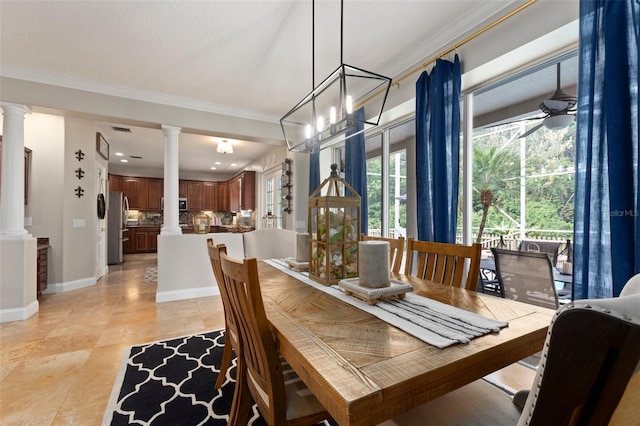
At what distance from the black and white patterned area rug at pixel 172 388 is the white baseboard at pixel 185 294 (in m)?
1.35

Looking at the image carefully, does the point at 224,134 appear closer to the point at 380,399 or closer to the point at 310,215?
the point at 310,215

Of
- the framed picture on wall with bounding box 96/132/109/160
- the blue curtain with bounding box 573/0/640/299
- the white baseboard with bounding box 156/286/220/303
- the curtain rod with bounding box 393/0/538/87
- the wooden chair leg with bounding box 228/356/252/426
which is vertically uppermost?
the curtain rod with bounding box 393/0/538/87

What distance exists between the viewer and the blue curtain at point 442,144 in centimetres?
233

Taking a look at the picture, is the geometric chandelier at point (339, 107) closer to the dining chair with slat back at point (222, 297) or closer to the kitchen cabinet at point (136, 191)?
the dining chair with slat back at point (222, 297)

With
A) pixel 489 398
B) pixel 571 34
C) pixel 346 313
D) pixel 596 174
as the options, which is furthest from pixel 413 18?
pixel 489 398

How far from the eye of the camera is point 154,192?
872 centimetres

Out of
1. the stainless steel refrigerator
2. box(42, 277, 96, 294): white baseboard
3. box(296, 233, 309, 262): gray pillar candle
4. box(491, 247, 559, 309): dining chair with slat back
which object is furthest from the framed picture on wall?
box(491, 247, 559, 309): dining chair with slat back

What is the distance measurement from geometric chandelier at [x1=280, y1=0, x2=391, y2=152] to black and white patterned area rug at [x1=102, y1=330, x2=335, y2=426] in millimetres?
1692

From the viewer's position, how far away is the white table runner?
2.85 ft

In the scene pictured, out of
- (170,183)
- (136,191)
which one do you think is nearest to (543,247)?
(170,183)

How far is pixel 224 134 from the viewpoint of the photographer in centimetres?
410

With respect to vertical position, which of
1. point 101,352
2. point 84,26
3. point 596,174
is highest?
point 84,26

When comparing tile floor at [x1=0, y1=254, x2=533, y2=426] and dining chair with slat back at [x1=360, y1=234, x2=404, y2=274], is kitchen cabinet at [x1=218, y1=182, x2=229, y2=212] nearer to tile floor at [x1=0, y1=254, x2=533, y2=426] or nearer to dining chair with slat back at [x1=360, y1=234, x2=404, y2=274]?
tile floor at [x1=0, y1=254, x2=533, y2=426]

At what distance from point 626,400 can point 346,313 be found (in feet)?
2.44
